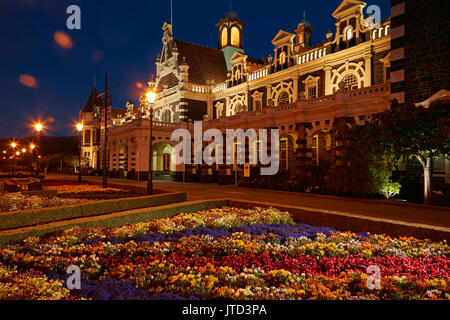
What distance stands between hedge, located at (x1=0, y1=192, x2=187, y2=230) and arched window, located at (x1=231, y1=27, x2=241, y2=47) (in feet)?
126

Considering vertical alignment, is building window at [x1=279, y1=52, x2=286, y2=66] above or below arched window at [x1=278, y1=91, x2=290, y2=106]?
above

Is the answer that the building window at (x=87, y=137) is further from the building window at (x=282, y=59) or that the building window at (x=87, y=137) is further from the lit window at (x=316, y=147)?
the lit window at (x=316, y=147)

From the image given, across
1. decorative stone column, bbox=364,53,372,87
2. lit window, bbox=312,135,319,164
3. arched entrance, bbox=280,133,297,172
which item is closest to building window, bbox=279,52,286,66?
arched entrance, bbox=280,133,297,172

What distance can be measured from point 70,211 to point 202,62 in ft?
123

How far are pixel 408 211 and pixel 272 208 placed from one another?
252 inches

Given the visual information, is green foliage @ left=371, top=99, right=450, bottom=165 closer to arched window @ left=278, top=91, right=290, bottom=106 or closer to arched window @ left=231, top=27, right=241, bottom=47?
arched window @ left=278, top=91, right=290, bottom=106

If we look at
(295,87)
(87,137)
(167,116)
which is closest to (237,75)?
(295,87)

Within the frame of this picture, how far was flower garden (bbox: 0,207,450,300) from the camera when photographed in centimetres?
442

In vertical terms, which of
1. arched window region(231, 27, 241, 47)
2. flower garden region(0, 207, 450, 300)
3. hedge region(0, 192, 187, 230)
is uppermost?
arched window region(231, 27, 241, 47)

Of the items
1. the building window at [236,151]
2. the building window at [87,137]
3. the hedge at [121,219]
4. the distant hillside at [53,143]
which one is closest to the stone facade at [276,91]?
the building window at [236,151]

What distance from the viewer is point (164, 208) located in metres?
10.1

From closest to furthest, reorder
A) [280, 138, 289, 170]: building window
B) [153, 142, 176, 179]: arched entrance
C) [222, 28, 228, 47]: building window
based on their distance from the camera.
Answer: [280, 138, 289, 170]: building window
[153, 142, 176, 179]: arched entrance
[222, 28, 228, 47]: building window

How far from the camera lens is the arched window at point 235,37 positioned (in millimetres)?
45406
